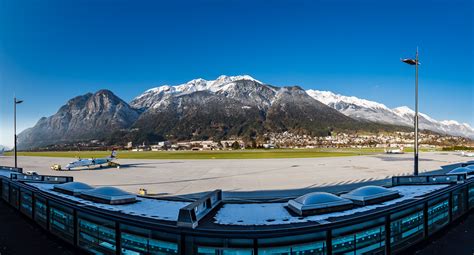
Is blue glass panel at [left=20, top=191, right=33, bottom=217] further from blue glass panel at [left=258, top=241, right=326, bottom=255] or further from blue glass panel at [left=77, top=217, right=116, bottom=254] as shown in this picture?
blue glass panel at [left=258, top=241, right=326, bottom=255]

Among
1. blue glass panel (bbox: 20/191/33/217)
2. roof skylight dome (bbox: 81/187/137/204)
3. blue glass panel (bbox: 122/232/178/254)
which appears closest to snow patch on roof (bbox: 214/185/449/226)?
blue glass panel (bbox: 122/232/178/254)

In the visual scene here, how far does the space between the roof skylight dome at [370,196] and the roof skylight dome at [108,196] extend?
500 centimetres

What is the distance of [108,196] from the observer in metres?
6.27

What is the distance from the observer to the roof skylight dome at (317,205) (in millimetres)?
5109

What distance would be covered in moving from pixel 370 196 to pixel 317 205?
61.7 inches

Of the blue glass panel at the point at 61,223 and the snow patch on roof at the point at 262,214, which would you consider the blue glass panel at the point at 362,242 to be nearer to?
the snow patch on roof at the point at 262,214

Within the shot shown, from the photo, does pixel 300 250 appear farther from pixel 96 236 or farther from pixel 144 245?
pixel 96 236

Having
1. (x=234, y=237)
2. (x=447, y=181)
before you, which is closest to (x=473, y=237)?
(x=447, y=181)

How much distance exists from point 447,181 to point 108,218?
946 cm

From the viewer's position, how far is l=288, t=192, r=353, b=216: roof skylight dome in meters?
5.11

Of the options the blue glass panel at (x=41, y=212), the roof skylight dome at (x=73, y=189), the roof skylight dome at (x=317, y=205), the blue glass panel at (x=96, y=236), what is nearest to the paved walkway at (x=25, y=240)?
the blue glass panel at (x=41, y=212)

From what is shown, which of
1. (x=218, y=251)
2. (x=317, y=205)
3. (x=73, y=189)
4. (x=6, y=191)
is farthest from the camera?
(x=6, y=191)

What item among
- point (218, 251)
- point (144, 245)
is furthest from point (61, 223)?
point (218, 251)

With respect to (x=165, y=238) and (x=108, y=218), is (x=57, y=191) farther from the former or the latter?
(x=165, y=238)
